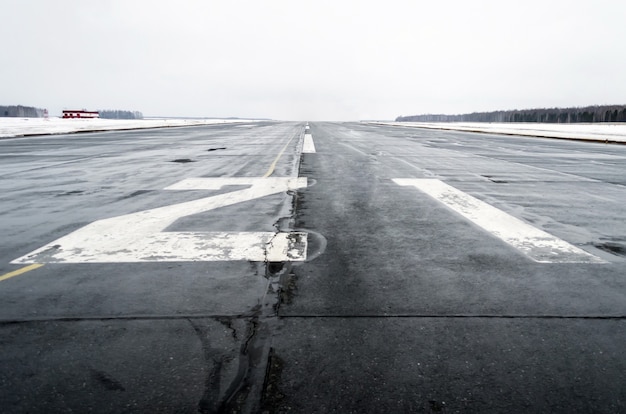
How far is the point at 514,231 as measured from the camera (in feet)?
20.6

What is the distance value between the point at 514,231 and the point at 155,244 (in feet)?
17.0

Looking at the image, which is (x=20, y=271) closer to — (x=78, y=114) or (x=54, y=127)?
(x=54, y=127)

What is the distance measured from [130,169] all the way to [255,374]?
12.2 m

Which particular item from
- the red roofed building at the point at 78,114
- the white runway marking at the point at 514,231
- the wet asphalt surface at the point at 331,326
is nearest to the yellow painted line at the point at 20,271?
the wet asphalt surface at the point at 331,326

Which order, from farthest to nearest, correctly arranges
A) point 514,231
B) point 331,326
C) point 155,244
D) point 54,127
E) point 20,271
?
point 54,127, point 514,231, point 155,244, point 20,271, point 331,326

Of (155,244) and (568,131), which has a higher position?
(568,131)

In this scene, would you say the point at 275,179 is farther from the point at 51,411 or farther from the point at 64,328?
the point at 51,411

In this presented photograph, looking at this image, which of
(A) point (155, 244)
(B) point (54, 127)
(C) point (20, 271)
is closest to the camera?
(C) point (20, 271)

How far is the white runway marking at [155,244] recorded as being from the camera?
16.4 ft

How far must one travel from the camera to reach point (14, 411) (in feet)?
7.99

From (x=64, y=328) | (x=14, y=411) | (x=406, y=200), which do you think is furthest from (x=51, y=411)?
(x=406, y=200)

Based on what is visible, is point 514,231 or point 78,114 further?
point 78,114

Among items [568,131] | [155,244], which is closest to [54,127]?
[155,244]

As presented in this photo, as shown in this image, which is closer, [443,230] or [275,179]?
[443,230]
